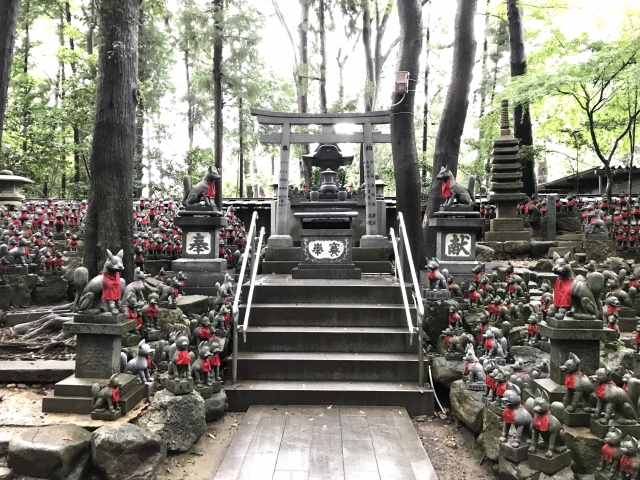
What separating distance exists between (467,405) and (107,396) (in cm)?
364

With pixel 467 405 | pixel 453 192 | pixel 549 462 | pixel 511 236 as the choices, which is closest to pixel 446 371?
pixel 467 405

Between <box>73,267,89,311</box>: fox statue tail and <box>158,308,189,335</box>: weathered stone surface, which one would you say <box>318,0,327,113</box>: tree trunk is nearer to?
<box>158,308,189,335</box>: weathered stone surface

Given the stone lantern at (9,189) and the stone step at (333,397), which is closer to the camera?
the stone step at (333,397)

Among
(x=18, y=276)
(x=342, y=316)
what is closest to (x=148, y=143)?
(x=18, y=276)

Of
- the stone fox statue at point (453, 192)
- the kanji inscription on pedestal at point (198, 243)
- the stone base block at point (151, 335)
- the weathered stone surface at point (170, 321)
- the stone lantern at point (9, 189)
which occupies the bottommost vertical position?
the stone base block at point (151, 335)

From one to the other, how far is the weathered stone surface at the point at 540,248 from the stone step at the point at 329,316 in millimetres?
6887

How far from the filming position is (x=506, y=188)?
13.3 m

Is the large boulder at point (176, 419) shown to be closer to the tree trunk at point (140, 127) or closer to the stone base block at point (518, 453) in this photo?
the stone base block at point (518, 453)

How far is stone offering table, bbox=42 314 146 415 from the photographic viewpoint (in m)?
4.40

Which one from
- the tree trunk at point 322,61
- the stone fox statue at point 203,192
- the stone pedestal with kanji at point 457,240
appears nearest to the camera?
the stone pedestal with kanji at point 457,240

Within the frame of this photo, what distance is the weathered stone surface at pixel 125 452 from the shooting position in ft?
12.4

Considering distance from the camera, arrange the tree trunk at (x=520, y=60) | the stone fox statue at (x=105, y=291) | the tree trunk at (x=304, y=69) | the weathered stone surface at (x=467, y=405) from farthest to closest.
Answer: the tree trunk at (x=304, y=69) → the tree trunk at (x=520, y=60) → the weathered stone surface at (x=467, y=405) → the stone fox statue at (x=105, y=291)

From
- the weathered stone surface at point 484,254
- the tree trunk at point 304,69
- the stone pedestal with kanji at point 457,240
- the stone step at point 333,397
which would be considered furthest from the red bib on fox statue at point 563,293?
the tree trunk at point 304,69

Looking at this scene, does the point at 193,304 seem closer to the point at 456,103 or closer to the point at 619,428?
the point at 619,428
